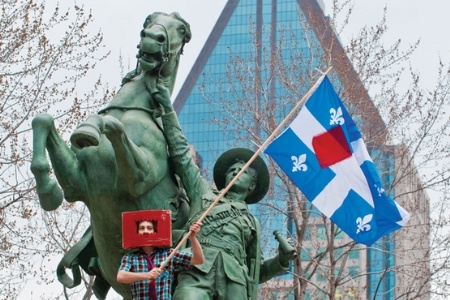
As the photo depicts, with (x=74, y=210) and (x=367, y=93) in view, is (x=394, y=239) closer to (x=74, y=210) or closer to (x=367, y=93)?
(x=367, y=93)

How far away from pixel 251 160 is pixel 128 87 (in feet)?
3.83

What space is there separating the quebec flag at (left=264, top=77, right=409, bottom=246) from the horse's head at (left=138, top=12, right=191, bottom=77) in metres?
1.20

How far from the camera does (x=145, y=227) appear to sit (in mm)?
7555

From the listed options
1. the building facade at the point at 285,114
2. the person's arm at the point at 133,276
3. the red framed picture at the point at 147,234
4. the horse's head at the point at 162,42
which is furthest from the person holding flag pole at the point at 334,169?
the building facade at the point at 285,114

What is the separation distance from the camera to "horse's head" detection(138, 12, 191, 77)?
27.9 ft

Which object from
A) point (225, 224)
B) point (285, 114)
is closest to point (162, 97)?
point (225, 224)

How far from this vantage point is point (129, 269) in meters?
7.48

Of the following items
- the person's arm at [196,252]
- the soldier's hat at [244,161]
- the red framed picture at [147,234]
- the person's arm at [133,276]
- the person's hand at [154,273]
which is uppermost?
the soldier's hat at [244,161]

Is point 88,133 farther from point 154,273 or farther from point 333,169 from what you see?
point 333,169

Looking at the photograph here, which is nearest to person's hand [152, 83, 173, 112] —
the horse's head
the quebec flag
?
the horse's head

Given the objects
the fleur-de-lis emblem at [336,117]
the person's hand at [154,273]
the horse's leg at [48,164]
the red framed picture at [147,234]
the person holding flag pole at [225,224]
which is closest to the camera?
the person's hand at [154,273]

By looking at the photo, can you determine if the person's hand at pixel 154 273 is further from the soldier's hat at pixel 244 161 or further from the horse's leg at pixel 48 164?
the soldier's hat at pixel 244 161

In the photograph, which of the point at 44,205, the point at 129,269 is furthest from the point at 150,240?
the point at 44,205

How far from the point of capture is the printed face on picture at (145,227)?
24.8ft
